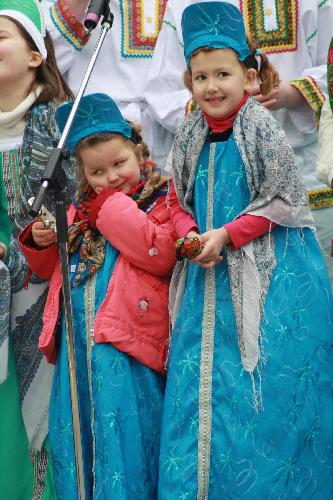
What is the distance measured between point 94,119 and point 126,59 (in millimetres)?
1046

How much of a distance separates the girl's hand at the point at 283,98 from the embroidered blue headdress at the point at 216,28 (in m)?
0.52

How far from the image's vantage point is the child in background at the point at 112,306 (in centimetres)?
281

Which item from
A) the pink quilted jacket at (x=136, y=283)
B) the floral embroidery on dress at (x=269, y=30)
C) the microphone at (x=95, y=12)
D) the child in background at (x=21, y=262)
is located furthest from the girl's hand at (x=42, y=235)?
the floral embroidery on dress at (x=269, y=30)

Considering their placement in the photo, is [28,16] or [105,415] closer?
[105,415]

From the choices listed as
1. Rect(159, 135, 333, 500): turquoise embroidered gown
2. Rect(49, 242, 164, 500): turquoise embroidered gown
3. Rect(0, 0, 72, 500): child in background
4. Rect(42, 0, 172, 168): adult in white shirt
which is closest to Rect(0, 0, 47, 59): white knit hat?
Rect(0, 0, 72, 500): child in background

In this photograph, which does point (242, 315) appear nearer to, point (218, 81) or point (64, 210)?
point (64, 210)

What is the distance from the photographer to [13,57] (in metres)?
3.38

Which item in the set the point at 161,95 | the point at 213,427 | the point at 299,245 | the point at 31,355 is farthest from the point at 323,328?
the point at 161,95

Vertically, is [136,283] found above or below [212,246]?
below

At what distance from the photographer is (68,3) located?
3791 millimetres

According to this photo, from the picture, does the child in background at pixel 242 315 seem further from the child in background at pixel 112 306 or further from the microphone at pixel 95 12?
the microphone at pixel 95 12

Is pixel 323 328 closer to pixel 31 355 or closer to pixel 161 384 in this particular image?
pixel 161 384

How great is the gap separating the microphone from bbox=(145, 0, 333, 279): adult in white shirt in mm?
866

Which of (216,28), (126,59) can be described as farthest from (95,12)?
(126,59)
